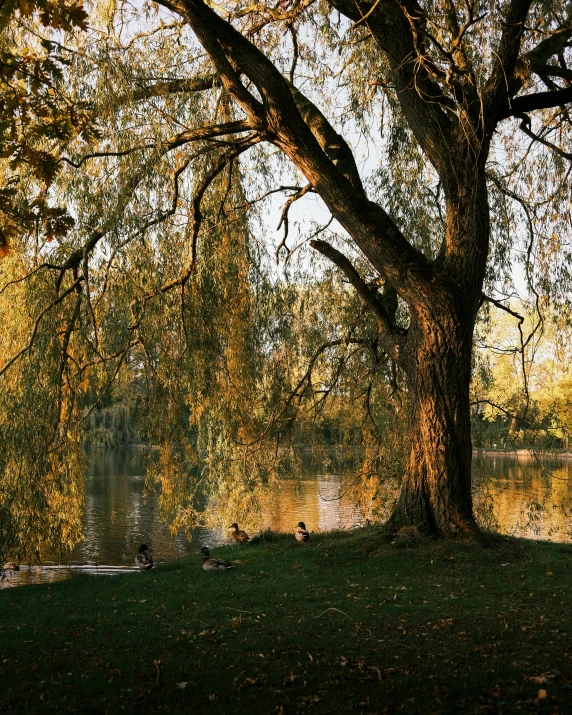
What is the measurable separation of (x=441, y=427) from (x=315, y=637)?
312 centimetres

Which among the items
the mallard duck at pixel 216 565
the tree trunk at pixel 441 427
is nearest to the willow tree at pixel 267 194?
the tree trunk at pixel 441 427

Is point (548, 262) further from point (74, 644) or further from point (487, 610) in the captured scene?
point (74, 644)

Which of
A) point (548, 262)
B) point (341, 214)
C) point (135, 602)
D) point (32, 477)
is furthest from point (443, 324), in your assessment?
point (32, 477)

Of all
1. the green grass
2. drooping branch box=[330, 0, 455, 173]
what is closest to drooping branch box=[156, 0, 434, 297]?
drooping branch box=[330, 0, 455, 173]

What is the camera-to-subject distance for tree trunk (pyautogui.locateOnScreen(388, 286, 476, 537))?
7.12 m

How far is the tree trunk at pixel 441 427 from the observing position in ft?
23.4

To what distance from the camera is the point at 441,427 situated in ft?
23.4

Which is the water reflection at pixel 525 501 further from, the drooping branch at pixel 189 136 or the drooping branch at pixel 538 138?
the drooping branch at pixel 189 136

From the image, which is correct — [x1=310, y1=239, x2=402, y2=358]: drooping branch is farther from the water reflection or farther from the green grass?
the water reflection

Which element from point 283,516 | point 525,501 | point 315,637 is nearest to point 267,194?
point 315,637

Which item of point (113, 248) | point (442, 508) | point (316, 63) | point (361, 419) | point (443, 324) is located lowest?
point (442, 508)

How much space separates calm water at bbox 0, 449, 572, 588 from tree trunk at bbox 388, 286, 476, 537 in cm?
221

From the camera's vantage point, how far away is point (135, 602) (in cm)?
627

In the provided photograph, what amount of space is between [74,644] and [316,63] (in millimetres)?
7747
